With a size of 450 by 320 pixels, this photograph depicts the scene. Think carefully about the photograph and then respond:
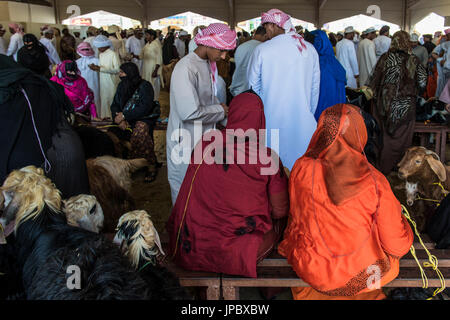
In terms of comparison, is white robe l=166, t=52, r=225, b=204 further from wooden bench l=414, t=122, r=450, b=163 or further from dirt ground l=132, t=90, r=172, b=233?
wooden bench l=414, t=122, r=450, b=163

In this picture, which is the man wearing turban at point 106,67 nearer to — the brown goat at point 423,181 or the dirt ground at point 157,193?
the dirt ground at point 157,193

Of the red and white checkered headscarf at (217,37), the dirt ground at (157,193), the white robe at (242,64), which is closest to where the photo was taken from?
the red and white checkered headscarf at (217,37)

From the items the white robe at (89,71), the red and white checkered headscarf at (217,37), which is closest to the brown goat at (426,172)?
the red and white checkered headscarf at (217,37)

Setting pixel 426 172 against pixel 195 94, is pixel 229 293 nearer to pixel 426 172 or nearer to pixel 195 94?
pixel 195 94

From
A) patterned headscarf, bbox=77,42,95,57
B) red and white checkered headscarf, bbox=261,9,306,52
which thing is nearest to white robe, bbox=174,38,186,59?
patterned headscarf, bbox=77,42,95,57

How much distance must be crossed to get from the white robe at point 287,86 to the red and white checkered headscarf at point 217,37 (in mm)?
804

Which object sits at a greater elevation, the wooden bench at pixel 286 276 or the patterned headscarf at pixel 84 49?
the patterned headscarf at pixel 84 49

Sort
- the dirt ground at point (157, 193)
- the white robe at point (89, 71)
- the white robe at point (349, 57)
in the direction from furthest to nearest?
the white robe at point (349, 57) → the white robe at point (89, 71) → the dirt ground at point (157, 193)

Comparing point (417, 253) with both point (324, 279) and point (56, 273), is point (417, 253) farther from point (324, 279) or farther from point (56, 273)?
point (56, 273)

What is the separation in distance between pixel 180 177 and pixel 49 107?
1.18m

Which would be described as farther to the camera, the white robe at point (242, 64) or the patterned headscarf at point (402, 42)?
the white robe at point (242, 64)

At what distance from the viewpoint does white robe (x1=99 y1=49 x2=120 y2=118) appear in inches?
273

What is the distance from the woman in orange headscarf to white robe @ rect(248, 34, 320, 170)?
168 cm

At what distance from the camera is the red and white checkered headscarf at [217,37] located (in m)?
2.87
